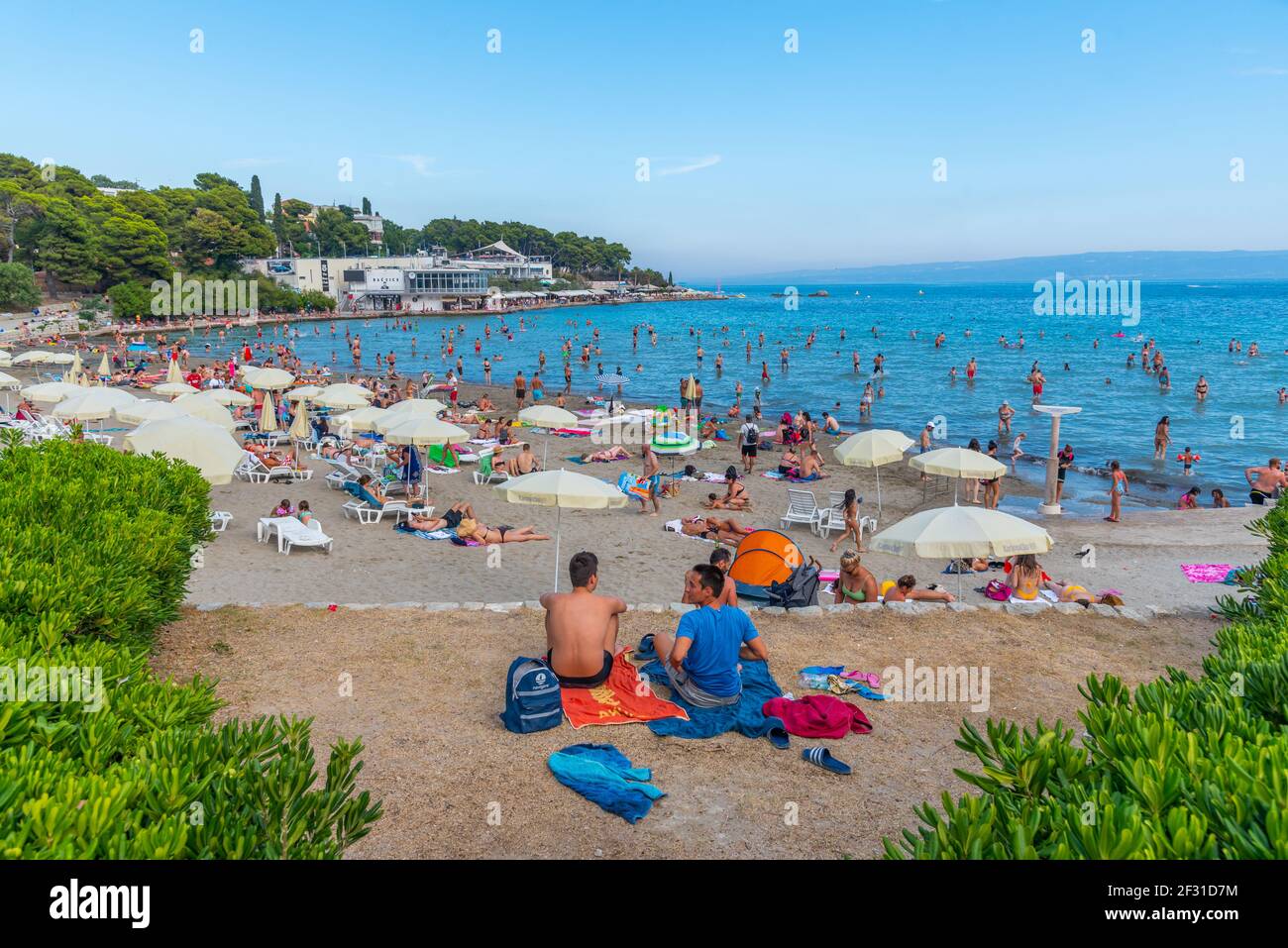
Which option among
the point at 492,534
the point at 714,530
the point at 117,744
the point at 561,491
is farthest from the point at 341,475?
the point at 117,744

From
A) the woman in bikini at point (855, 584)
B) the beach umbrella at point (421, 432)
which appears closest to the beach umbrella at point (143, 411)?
the beach umbrella at point (421, 432)

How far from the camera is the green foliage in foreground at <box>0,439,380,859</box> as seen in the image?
2.64 metres

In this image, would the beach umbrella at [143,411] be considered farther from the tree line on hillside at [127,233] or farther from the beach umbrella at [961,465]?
the tree line on hillside at [127,233]

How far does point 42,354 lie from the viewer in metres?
30.9

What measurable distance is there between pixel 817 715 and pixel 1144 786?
12.4ft

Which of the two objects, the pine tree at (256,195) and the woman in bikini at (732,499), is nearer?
the woman in bikini at (732,499)

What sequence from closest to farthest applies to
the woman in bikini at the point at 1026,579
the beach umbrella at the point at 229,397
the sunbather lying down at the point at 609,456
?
the woman in bikini at the point at 1026,579, the beach umbrella at the point at 229,397, the sunbather lying down at the point at 609,456

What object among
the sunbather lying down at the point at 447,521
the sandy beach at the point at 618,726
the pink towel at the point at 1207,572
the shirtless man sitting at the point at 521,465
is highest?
the shirtless man sitting at the point at 521,465

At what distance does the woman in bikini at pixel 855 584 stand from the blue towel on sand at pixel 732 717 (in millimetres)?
3361

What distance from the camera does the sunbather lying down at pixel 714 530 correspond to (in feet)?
47.2
